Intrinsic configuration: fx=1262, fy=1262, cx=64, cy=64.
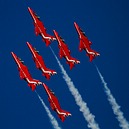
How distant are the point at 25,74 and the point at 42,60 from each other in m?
2.28

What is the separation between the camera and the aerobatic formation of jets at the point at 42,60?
4749 inches

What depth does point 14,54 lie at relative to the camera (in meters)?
123

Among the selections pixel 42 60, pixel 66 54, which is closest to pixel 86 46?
pixel 66 54

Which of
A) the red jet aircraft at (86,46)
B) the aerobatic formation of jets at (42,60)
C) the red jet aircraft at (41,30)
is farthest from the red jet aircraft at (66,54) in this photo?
the red jet aircraft at (86,46)

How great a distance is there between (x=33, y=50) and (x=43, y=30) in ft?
7.18

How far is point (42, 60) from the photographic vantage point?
12212 cm

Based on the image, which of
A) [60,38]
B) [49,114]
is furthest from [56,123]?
[60,38]

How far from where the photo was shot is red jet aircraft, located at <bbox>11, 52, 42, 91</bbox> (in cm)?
12056

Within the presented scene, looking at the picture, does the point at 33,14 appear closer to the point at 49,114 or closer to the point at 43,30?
the point at 43,30

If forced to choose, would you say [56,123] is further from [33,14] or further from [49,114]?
[33,14]

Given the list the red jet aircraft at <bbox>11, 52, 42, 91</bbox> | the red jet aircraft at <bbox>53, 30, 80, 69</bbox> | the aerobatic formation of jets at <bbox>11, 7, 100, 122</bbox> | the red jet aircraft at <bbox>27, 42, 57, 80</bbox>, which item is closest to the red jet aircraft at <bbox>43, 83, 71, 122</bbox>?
the aerobatic formation of jets at <bbox>11, 7, 100, 122</bbox>

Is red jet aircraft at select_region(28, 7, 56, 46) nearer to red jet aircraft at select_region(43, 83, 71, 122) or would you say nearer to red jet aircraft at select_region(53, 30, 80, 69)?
red jet aircraft at select_region(53, 30, 80, 69)

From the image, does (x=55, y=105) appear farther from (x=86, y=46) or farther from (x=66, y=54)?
(x=86, y=46)

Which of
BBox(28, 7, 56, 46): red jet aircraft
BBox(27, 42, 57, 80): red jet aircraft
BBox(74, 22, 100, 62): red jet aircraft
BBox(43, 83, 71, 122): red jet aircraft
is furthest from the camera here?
BBox(28, 7, 56, 46): red jet aircraft
